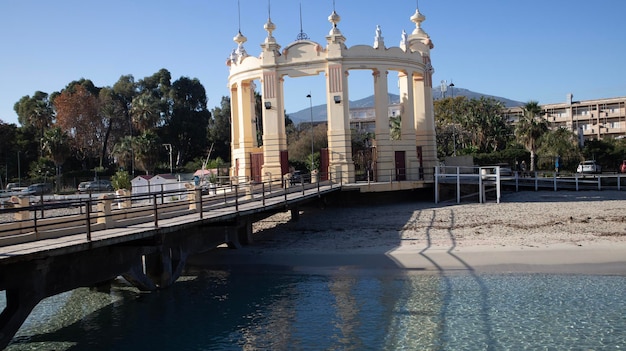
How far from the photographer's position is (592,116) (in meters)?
87.0

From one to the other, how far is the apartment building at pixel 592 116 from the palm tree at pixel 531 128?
30240 mm

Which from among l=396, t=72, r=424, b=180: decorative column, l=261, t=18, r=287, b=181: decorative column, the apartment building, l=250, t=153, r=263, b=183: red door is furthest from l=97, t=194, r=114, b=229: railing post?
the apartment building

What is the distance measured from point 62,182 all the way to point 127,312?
50294mm

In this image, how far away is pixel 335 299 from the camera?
1661 cm

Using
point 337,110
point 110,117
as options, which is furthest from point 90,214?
point 110,117

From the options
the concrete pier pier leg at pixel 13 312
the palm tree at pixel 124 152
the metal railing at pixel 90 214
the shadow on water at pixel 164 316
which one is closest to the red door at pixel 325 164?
the metal railing at pixel 90 214

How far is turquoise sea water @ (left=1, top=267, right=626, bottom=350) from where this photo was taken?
13.0 metres

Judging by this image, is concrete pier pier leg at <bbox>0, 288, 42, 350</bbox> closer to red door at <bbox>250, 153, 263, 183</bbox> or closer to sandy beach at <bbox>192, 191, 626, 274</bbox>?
sandy beach at <bbox>192, 191, 626, 274</bbox>

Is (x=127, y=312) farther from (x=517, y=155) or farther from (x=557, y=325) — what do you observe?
(x=517, y=155)

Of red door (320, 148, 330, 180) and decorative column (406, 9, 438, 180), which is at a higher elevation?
decorative column (406, 9, 438, 180)

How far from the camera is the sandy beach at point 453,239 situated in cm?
1942

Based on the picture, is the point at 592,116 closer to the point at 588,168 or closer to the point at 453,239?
the point at 588,168

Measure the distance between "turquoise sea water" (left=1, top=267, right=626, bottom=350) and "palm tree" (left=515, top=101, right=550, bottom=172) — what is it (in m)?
36.6

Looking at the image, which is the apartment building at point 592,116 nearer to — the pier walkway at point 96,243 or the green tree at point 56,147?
the green tree at point 56,147
